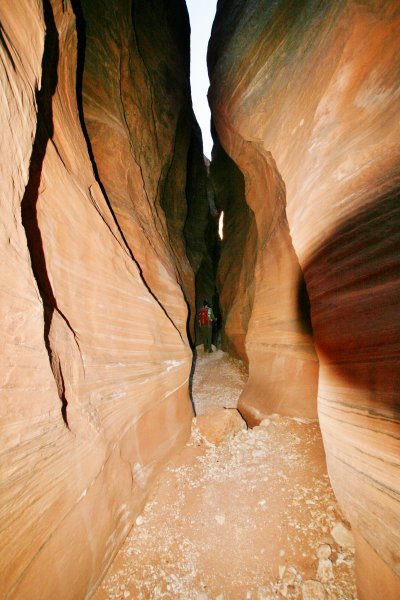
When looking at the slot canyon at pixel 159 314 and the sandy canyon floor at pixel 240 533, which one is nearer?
the slot canyon at pixel 159 314

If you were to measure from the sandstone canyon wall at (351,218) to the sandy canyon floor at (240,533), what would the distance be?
318 millimetres

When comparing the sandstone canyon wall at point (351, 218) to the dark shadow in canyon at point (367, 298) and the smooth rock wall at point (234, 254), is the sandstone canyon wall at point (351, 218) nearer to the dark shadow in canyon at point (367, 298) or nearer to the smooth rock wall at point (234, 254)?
the dark shadow in canyon at point (367, 298)

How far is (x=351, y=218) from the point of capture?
225cm

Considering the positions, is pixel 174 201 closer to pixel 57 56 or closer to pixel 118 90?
pixel 118 90

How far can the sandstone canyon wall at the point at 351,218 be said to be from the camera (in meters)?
1.85

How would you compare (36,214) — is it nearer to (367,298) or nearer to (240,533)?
(367,298)

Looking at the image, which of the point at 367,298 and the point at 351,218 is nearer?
the point at 367,298

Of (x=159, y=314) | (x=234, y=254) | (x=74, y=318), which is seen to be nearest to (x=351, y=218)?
(x=159, y=314)

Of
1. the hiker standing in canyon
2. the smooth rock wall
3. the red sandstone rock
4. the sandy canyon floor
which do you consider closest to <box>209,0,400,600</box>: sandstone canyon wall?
the sandy canyon floor

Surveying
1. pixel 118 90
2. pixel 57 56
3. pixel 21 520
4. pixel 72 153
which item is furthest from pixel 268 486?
pixel 118 90

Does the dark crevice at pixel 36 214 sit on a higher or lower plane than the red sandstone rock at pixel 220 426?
higher

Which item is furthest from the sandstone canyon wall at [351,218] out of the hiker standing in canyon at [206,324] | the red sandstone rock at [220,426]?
the hiker standing in canyon at [206,324]

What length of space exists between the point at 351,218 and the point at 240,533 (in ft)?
10.6

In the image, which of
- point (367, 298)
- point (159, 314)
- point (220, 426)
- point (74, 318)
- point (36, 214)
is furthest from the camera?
point (220, 426)
